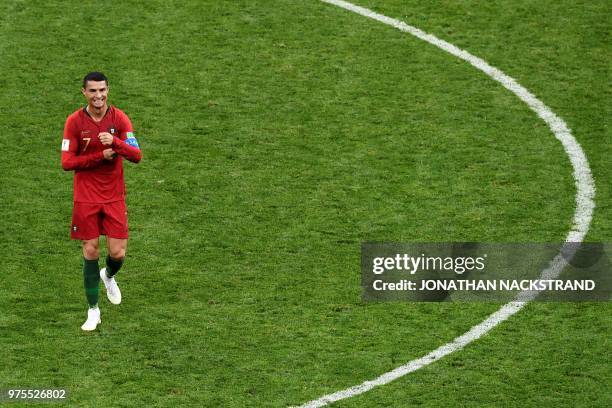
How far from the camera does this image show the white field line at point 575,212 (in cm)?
1299

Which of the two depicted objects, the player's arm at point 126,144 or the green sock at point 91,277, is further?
the green sock at point 91,277

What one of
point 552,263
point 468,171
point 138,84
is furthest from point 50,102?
point 552,263

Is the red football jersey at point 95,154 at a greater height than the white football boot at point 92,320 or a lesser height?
greater

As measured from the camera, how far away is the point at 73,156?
43.4 ft

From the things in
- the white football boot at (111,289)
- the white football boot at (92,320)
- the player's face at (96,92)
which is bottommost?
the white football boot at (92,320)

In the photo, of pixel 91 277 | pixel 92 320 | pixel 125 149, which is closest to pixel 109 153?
pixel 125 149

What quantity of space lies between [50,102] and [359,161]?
4.03 metres

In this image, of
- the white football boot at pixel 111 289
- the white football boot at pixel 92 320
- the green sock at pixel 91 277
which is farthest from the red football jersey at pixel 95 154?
the white football boot at pixel 92 320

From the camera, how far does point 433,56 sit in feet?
63.7

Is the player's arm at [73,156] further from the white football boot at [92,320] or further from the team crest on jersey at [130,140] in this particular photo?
the white football boot at [92,320]

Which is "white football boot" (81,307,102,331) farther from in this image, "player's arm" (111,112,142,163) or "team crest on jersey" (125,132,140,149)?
"team crest on jersey" (125,132,140,149)

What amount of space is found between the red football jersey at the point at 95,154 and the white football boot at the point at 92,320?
1071 mm

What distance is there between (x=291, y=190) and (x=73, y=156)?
3852mm

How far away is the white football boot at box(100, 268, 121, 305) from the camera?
1417 centimetres
